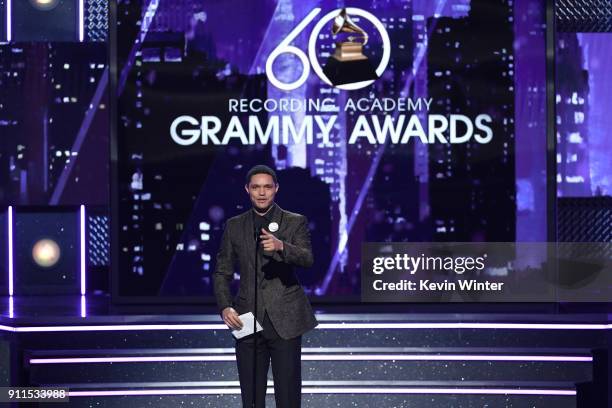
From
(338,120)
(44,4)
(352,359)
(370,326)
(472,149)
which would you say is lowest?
(352,359)

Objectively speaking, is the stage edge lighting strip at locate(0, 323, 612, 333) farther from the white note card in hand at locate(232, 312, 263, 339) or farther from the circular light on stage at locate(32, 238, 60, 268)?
the circular light on stage at locate(32, 238, 60, 268)

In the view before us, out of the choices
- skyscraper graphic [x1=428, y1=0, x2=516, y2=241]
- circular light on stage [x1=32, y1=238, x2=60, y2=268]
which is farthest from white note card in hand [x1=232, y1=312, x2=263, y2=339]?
circular light on stage [x1=32, y1=238, x2=60, y2=268]

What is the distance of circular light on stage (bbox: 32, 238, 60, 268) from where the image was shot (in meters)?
7.43

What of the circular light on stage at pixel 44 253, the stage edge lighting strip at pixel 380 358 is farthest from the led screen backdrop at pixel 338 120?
the circular light on stage at pixel 44 253

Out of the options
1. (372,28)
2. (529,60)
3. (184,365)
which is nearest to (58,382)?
(184,365)

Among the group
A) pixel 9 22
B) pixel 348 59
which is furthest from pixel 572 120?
pixel 9 22

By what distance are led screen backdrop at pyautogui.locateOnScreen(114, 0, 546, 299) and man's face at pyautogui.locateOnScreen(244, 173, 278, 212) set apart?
206cm

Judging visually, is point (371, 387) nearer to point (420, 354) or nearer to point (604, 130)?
point (420, 354)

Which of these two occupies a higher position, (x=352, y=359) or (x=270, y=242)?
(x=270, y=242)

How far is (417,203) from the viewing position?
6.16m

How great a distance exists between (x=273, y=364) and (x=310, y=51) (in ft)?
8.25

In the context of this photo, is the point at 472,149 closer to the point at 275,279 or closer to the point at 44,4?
the point at 275,279

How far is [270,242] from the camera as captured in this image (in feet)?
12.5

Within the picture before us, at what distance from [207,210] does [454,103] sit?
1.57 meters
